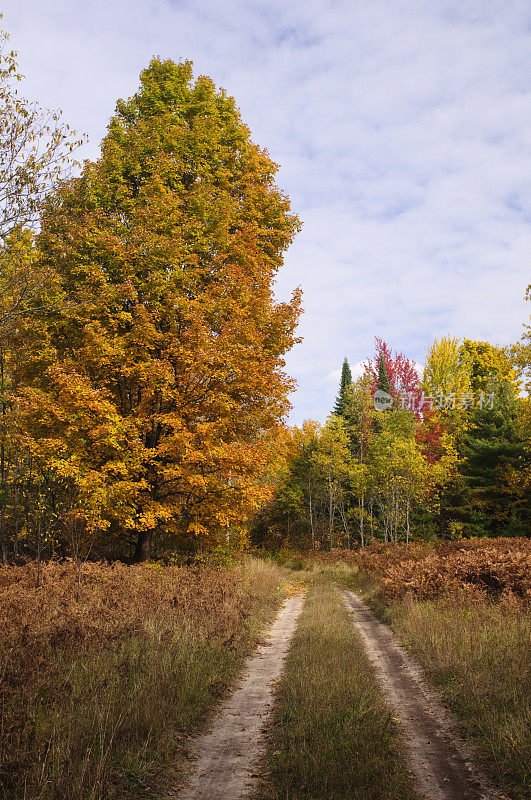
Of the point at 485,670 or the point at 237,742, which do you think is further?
the point at 485,670

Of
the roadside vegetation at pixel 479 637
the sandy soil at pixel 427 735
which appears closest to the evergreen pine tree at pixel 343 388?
the roadside vegetation at pixel 479 637

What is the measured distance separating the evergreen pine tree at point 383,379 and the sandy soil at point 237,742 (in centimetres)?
4592

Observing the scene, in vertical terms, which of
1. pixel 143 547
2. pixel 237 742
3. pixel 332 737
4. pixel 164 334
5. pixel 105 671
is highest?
pixel 164 334

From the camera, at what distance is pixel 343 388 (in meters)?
54.3

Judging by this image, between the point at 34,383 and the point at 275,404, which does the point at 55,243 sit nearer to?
the point at 34,383

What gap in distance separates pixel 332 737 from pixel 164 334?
9924mm

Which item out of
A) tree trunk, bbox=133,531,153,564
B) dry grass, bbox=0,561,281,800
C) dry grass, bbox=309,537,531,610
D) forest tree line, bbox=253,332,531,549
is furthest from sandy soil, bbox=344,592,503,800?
forest tree line, bbox=253,332,531,549

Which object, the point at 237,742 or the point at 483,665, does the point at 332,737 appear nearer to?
the point at 237,742

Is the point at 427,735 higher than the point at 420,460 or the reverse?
the reverse

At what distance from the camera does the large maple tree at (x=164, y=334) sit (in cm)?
1155

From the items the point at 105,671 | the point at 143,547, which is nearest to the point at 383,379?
the point at 143,547

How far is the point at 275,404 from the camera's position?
47.1ft

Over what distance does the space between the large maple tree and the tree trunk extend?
34 mm

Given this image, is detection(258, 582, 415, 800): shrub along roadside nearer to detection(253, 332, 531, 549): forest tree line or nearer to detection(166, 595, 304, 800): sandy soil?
detection(166, 595, 304, 800): sandy soil
